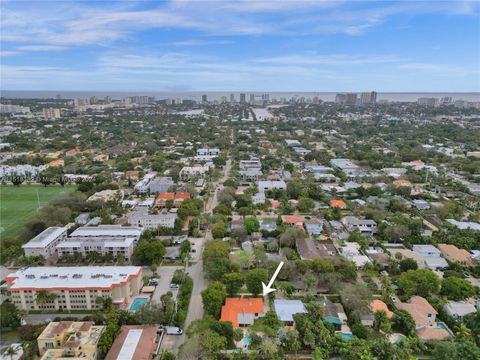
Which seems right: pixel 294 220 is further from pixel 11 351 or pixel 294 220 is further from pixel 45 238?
pixel 11 351

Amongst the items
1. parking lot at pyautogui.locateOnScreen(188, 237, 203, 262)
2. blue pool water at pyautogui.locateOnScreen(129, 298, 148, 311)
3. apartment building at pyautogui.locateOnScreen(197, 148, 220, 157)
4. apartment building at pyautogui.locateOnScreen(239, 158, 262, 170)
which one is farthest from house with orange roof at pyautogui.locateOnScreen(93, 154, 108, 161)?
blue pool water at pyautogui.locateOnScreen(129, 298, 148, 311)

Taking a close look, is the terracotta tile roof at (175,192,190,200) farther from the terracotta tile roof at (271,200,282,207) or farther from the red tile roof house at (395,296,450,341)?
the red tile roof house at (395,296,450,341)

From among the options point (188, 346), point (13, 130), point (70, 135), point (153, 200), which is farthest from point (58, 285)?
point (13, 130)

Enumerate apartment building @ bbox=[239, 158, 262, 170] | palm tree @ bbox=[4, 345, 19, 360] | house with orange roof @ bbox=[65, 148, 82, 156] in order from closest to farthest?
palm tree @ bbox=[4, 345, 19, 360] → apartment building @ bbox=[239, 158, 262, 170] → house with orange roof @ bbox=[65, 148, 82, 156]

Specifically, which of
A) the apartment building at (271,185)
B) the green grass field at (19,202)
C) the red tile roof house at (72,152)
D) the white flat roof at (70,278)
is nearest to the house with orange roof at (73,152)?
the red tile roof house at (72,152)

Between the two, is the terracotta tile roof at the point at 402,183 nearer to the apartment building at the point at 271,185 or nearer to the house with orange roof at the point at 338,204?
the house with orange roof at the point at 338,204

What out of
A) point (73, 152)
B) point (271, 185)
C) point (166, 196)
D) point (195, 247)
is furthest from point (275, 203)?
point (73, 152)
